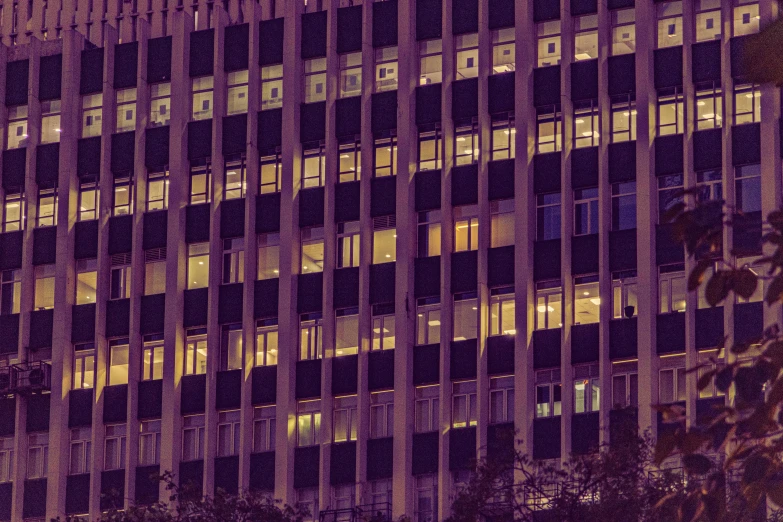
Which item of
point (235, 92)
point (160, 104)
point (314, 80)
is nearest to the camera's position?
point (314, 80)

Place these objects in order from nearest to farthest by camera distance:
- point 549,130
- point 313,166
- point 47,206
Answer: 1. point 549,130
2. point 313,166
3. point 47,206

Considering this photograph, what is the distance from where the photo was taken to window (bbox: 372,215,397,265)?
223ft

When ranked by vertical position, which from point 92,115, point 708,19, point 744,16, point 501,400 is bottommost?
point 501,400

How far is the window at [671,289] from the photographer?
6266 cm

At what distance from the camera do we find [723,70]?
6372 centimetres

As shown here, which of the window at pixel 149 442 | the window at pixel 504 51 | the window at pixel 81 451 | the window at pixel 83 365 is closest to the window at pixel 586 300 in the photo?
the window at pixel 504 51

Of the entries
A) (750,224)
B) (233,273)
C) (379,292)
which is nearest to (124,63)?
(233,273)

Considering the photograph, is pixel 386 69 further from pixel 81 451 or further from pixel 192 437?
pixel 81 451

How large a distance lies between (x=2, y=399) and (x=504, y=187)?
68.1 feet

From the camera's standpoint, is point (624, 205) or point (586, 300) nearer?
point (586, 300)

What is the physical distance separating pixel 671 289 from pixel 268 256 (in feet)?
50.4

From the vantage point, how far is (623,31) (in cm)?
6594

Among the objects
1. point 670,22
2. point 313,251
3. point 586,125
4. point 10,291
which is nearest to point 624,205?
point 586,125

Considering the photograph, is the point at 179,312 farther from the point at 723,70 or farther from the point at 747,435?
the point at 747,435
